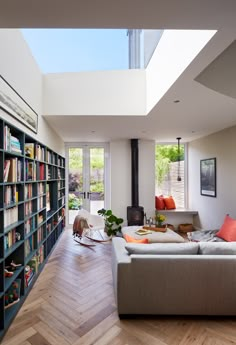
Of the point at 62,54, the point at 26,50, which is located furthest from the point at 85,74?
the point at 26,50

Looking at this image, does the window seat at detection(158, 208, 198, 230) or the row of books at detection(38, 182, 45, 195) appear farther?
the window seat at detection(158, 208, 198, 230)

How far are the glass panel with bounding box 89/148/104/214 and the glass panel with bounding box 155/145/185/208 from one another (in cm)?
158

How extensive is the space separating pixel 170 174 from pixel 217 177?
1.71 m

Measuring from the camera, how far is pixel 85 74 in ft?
12.2

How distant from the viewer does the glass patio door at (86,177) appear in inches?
254

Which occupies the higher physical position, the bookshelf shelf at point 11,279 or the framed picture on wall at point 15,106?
the framed picture on wall at point 15,106

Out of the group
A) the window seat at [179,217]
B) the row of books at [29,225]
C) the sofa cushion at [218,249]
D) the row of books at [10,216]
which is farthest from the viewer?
the window seat at [179,217]

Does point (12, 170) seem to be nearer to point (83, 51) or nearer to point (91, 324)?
point (91, 324)

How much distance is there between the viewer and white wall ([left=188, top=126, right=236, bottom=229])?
456 centimetres

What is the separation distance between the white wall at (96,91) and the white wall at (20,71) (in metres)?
0.29

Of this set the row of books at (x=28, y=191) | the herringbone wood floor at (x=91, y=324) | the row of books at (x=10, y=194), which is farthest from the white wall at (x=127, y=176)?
the row of books at (x=10, y=194)

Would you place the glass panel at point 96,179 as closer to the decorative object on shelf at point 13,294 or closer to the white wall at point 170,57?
the white wall at point 170,57

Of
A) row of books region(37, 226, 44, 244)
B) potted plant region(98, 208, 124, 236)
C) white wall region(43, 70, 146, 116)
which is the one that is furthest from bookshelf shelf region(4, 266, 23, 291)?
potted plant region(98, 208, 124, 236)

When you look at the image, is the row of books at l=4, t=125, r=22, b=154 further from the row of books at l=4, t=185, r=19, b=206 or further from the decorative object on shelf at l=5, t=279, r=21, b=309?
the decorative object on shelf at l=5, t=279, r=21, b=309
